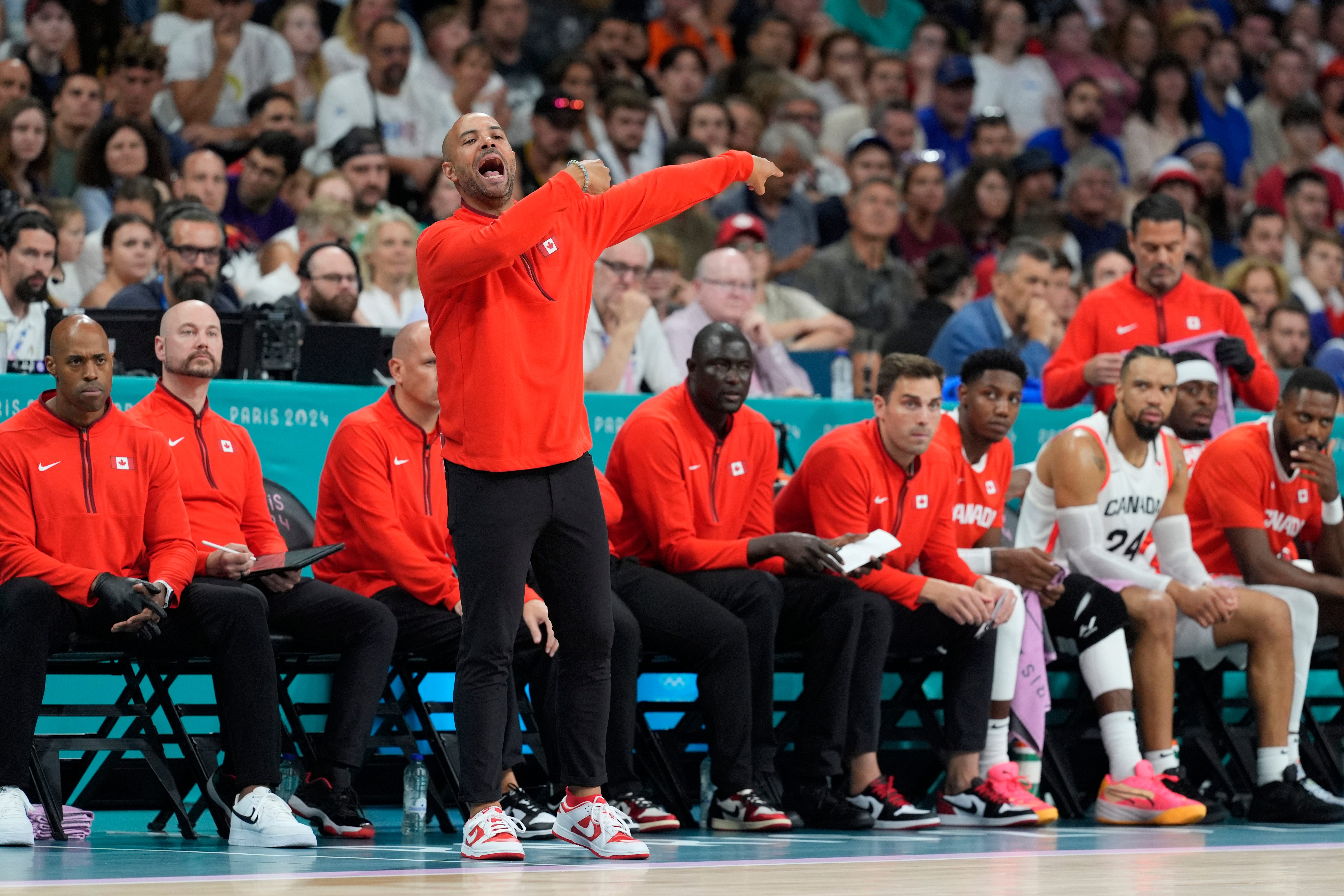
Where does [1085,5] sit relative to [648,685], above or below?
above

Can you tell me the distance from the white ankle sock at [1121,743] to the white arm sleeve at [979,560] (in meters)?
0.68

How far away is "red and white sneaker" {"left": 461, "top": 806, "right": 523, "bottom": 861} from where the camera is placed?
488 cm

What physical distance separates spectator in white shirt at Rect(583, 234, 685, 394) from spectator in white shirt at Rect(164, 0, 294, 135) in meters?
3.04

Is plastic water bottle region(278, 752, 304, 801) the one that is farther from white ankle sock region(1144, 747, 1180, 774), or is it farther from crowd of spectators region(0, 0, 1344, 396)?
white ankle sock region(1144, 747, 1180, 774)

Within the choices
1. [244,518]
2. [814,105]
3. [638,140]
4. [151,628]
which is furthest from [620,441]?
[814,105]

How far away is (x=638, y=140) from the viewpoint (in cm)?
1113

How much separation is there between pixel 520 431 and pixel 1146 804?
9.86ft

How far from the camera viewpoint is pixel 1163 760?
6766 millimetres

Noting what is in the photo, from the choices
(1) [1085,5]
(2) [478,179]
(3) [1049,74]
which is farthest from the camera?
(1) [1085,5]

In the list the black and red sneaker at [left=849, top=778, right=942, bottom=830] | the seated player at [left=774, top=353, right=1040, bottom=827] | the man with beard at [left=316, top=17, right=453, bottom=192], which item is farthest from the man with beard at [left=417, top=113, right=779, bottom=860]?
the man with beard at [left=316, top=17, right=453, bottom=192]

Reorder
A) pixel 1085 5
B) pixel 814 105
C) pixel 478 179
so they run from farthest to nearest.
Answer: pixel 1085 5, pixel 814 105, pixel 478 179

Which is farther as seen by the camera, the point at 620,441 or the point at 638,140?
the point at 638,140

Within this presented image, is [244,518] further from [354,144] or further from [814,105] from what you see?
[814,105]

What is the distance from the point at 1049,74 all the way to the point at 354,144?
6.07 metres
